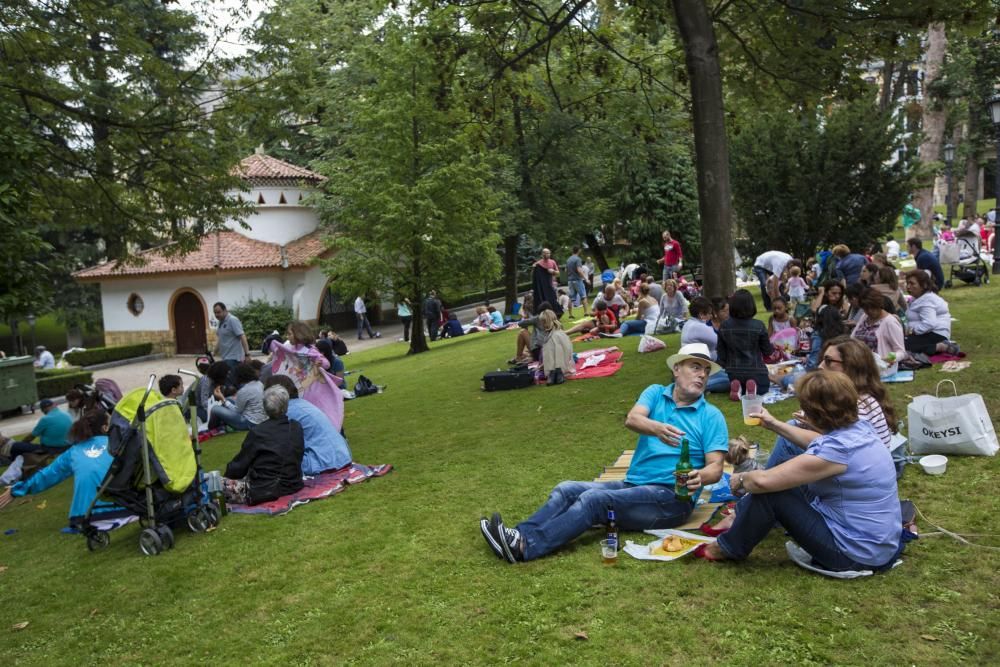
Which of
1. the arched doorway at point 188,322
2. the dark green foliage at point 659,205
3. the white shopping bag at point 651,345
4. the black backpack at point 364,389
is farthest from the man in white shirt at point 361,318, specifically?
the white shopping bag at point 651,345

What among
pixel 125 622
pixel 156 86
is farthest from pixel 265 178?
pixel 125 622

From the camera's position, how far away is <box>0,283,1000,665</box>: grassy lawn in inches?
168

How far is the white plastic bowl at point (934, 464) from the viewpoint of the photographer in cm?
641

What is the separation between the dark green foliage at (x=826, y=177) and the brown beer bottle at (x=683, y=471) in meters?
17.7

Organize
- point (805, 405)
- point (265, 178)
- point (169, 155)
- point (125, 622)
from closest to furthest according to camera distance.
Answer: point (805, 405), point (125, 622), point (169, 155), point (265, 178)

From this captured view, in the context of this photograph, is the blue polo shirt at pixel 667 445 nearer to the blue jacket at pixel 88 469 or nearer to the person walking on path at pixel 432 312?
the blue jacket at pixel 88 469

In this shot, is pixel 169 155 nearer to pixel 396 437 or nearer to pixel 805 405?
pixel 396 437

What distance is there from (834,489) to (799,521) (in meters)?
0.27

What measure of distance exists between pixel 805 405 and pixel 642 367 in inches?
333

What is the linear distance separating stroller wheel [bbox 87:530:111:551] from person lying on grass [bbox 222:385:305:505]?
1.09m

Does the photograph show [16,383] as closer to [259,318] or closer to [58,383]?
[58,383]

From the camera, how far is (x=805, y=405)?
470 centimetres

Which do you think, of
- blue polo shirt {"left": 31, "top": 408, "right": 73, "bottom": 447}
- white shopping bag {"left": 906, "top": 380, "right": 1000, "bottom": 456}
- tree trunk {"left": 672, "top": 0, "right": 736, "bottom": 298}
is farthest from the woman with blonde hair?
blue polo shirt {"left": 31, "top": 408, "right": 73, "bottom": 447}

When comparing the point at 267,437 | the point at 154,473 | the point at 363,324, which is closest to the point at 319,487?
the point at 267,437
